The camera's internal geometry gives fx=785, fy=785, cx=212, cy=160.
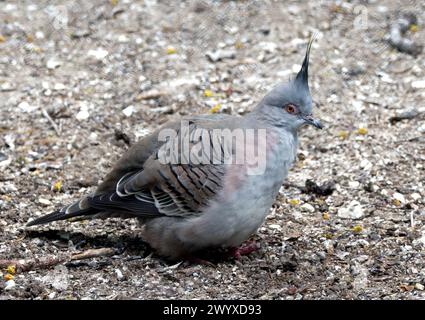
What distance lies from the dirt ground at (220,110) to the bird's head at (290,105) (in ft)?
3.24

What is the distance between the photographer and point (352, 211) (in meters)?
6.66

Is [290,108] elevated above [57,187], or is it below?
above

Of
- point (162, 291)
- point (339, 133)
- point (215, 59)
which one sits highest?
point (215, 59)

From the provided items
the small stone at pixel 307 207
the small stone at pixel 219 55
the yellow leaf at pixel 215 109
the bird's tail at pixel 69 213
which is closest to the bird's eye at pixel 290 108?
the small stone at pixel 307 207

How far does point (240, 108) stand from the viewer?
8148mm

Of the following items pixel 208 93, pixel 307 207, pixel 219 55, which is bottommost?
pixel 307 207

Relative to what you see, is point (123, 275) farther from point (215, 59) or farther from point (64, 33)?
point (64, 33)

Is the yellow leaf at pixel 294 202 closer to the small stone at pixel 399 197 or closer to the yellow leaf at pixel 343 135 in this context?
the small stone at pixel 399 197

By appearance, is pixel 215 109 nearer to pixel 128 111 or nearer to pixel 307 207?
pixel 128 111

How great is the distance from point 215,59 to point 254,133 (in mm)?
3216

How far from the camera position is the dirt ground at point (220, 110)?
225 inches

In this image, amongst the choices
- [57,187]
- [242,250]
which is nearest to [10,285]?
[57,187]

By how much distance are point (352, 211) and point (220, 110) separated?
6.61 ft
